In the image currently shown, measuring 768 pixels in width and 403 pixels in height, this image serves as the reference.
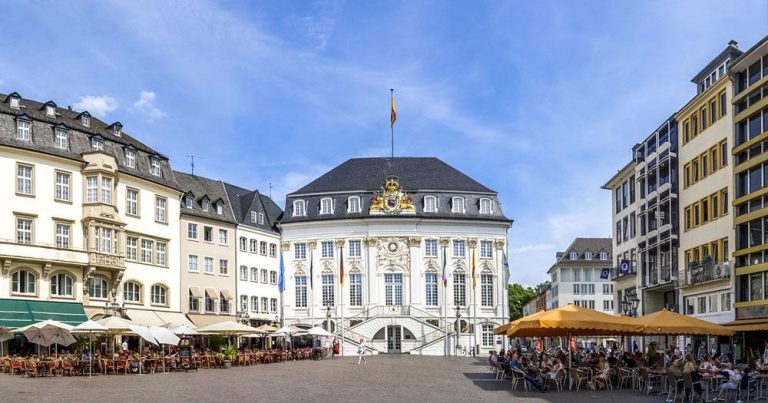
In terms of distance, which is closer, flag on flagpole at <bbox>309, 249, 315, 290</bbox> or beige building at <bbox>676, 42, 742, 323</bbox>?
beige building at <bbox>676, 42, 742, 323</bbox>

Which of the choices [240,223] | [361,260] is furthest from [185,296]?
[361,260]

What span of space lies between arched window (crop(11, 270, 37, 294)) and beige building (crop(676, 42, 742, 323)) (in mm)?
37153

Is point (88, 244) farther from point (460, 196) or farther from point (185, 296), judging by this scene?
point (460, 196)

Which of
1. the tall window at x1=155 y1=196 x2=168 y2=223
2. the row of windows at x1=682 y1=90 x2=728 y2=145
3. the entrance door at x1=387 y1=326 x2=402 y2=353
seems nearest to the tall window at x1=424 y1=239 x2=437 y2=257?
the entrance door at x1=387 y1=326 x2=402 y2=353

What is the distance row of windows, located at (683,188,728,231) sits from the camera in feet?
167

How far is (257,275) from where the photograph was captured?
83.2 metres

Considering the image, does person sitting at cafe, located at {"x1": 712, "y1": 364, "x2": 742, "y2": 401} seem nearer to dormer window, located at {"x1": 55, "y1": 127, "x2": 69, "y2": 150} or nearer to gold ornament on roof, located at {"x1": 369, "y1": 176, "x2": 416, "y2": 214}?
dormer window, located at {"x1": 55, "y1": 127, "x2": 69, "y2": 150}

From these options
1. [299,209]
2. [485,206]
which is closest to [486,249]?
[485,206]

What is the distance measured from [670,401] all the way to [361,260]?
61045mm

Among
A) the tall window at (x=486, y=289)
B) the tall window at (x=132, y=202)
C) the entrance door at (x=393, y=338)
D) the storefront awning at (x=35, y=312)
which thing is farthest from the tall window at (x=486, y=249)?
the storefront awning at (x=35, y=312)

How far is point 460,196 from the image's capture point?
89.5 metres

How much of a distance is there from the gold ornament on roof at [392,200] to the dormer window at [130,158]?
1133 inches

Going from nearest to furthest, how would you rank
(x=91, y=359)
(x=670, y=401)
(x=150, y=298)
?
(x=670, y=401) → (x=91, y=359) → (x=150, y=298)

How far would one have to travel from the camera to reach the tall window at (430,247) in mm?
88500
